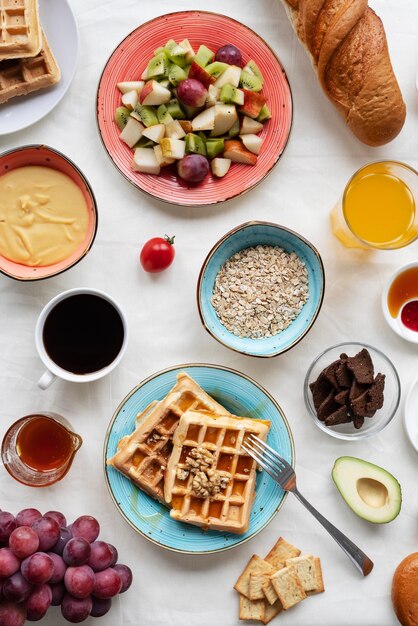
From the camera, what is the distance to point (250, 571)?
2.07 m

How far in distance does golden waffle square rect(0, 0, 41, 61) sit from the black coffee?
2.40 ft

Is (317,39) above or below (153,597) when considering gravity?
above

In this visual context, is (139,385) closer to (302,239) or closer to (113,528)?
(113,528)

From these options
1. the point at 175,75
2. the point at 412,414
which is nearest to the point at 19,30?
the point at 175,75

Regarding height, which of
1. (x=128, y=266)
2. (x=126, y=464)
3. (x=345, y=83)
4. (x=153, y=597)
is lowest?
(x=153, y=597)

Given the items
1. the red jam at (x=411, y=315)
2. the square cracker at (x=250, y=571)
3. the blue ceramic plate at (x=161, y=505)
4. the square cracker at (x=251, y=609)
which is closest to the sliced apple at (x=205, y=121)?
the blue ceramic plate at (x=161, y=505)

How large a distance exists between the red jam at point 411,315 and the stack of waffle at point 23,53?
1.28 meters

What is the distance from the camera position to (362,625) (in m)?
2.13

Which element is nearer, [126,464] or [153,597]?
[126,464]

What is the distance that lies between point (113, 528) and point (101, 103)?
50.8 inches

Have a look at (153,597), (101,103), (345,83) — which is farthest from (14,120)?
(153,597)

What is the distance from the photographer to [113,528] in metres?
2.11

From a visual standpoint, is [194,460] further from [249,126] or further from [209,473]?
[249,126]

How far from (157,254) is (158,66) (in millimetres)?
563
